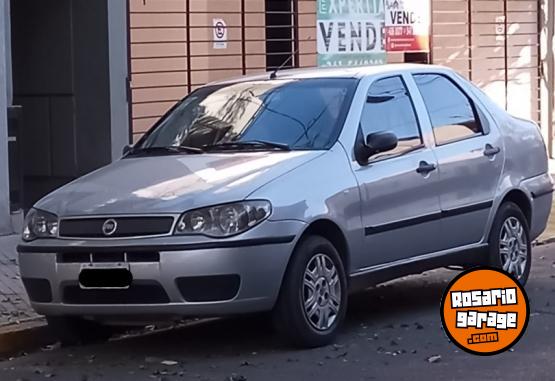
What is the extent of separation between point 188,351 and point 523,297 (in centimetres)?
491

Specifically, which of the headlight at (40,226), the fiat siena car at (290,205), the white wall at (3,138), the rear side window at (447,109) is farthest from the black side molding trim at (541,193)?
the white wall at (3,138)

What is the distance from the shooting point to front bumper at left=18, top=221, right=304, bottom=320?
7613 millimetres

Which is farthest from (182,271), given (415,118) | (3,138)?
(3,138)

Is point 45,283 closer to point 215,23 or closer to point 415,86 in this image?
point 415,86

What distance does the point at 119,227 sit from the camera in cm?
776


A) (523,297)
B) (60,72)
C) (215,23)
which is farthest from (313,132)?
(215,23)

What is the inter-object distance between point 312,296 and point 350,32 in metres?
9.96

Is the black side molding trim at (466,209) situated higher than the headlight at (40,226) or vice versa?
the headlight at (40,226)

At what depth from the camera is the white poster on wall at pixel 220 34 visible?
16031mm

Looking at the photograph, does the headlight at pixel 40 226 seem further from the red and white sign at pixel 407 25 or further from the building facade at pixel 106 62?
the red and white sign at pixel 407 25

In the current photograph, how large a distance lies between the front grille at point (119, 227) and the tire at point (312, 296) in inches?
31.6

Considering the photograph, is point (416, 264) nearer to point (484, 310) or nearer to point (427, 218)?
point (427, 218)

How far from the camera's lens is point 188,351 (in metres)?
8.38

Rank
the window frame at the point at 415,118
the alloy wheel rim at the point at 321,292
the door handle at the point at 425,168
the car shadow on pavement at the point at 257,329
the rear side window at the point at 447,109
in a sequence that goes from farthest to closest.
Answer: the rear side window at the point at 447,109 < the door handle at the point at 425,168 < the window frame at the point at 415,118 < the car shadow on pavement at the point at 257,329 < the alloy wheel rim at the point at 321,292
